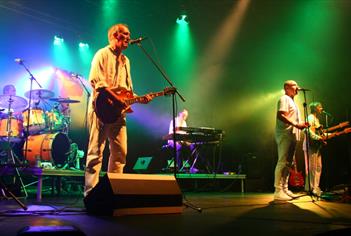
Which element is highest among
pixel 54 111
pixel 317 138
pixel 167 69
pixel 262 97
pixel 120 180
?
pixel 167 69

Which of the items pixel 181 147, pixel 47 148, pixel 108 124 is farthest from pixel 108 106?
pixel 181 147

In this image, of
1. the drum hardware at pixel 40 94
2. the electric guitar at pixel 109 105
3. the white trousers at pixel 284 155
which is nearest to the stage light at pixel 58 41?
the drum hardware at pixel 40 94

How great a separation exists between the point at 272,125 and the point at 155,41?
179 inches

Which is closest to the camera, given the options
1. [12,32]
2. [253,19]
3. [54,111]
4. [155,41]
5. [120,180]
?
[120,180]

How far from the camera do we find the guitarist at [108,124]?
172 inches

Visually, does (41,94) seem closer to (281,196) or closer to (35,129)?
(35,129)

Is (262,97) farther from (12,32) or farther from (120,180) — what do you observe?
(120,180)

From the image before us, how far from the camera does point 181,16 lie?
36.9 ft

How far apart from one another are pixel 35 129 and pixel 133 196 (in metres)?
5.29

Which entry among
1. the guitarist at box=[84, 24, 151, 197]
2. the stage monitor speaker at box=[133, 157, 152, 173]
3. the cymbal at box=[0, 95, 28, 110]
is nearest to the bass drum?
the cymbal at box=[0, 95, 28, 110]

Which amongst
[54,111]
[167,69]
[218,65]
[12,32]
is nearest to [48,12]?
[12,32]

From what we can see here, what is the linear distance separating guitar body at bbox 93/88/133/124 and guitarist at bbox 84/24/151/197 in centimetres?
6

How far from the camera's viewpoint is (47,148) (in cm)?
762

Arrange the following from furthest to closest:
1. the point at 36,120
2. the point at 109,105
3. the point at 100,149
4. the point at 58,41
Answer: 1. the point at 58,41
2. the point at 36,120
3. the point at 100,149
4. the point at 109,105
